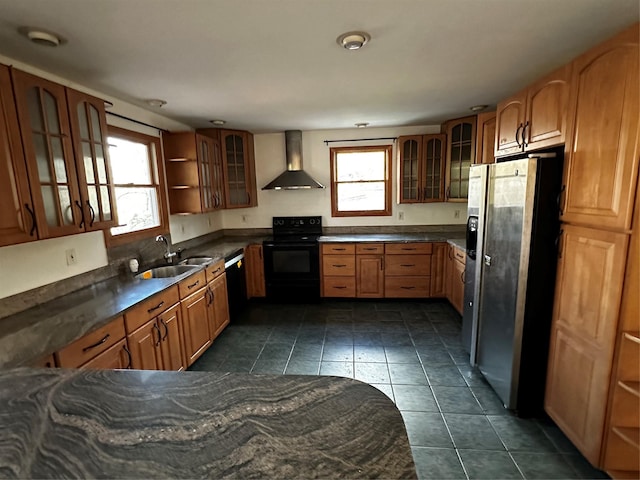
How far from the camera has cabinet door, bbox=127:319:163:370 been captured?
6.51 feet

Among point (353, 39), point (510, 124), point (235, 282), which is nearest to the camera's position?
point (353, 39)

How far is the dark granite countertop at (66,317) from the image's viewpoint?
4.71 ft

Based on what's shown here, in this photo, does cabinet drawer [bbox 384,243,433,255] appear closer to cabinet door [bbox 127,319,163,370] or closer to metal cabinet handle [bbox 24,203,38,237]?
cabinet door [bbox 127,319,163,370]

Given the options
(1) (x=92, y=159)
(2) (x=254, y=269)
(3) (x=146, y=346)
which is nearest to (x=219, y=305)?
(2) (x=254, y=269)

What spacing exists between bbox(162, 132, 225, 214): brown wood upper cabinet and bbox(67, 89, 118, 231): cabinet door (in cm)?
126

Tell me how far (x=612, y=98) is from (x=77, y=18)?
2475mm

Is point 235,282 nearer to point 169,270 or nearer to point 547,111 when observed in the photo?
point 169,270

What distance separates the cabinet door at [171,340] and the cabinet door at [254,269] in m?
1.75

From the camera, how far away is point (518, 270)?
6.47 ft

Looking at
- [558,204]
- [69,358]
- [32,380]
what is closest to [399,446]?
[32,380]

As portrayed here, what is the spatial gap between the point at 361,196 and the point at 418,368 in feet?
8.44

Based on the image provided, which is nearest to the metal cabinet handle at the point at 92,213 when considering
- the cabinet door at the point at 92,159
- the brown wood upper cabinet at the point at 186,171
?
the cabinet door at the point at 92,159

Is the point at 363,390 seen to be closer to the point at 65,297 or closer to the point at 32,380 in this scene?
the point at 32,380

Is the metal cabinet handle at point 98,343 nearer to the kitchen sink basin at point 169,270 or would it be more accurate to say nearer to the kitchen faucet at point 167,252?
the kitchen sink basin at point 169,270
